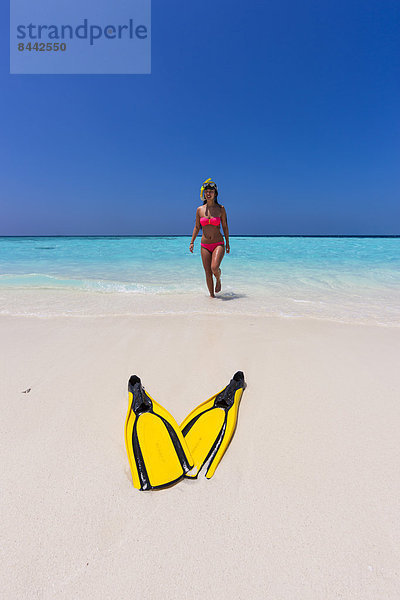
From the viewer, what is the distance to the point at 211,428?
1781 millimetres

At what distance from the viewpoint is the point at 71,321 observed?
3994 millimetres

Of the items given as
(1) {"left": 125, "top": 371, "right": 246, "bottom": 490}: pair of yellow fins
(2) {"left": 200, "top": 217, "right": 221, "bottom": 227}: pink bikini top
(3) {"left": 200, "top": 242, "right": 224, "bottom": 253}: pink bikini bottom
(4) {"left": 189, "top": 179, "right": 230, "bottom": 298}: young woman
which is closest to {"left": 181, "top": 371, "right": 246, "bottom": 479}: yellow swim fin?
(1) {"left": 125, "top": 371, "right": 246, "bottom": 490}: pair of yellow fins

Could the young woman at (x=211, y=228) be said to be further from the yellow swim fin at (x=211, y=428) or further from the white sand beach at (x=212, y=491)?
the yellow swim fin at (x=211, y=428)

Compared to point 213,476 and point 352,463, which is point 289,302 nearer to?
point 352,463

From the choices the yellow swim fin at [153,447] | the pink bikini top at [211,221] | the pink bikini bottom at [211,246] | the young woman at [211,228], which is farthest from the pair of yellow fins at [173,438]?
the pink bikini top at [211,221]

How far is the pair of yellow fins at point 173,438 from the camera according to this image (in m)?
1.47

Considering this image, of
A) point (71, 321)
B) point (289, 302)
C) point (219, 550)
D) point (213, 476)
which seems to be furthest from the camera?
point (289, 302)

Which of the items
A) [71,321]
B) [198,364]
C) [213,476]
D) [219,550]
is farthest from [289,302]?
[219,550]

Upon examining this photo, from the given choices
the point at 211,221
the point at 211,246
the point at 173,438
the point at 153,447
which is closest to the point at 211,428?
the point at 173,438

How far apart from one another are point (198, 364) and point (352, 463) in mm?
1492

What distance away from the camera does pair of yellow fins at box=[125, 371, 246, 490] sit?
147 centimetres

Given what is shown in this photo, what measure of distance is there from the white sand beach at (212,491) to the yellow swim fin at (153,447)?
0.20 feet

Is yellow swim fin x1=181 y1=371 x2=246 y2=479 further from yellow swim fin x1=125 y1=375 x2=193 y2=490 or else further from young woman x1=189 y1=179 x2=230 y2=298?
young woman x1=189 y1=179 x2=230 y2=298

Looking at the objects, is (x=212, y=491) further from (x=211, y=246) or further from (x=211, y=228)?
(x=211, y=228)
